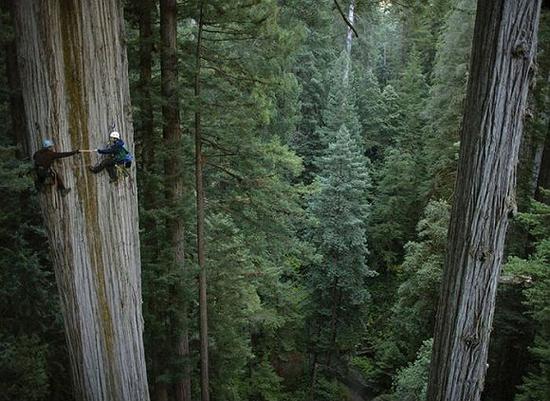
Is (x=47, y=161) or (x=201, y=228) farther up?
(x=47, y=161)

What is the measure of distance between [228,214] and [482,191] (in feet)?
28.4

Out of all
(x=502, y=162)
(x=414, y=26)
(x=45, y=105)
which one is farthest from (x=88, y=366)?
(x=414, y=26)

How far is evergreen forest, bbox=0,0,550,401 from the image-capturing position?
311 centimetres

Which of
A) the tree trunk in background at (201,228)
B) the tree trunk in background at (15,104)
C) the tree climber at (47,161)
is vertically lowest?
the tree trunk in background at (201,228)

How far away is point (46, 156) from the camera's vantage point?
3.15 m

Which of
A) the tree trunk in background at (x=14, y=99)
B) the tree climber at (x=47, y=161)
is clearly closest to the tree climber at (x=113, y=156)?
the tree climber at (x=47, y=161)

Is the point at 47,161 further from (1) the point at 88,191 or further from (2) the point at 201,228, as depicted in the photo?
(2) the point at 201,228

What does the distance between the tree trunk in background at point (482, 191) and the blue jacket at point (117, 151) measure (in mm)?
2433

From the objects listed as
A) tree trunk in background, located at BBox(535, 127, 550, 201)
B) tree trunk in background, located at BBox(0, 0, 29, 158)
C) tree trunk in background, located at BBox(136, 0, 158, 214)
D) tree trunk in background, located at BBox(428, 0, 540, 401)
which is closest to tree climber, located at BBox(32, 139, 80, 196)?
tree trunk in background, located at BBox(428, 0, 540, 401)

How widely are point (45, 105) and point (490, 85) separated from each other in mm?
2978

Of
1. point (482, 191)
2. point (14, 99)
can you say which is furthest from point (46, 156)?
point (14, 99)

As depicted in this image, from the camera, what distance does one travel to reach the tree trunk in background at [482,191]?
280cm

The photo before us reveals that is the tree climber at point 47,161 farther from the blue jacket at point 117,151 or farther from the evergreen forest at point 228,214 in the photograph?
the blue jacket at point 117,151

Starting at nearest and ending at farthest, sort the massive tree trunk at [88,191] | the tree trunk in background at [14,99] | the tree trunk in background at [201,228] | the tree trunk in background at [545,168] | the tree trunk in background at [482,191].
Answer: the tree trunk in background at [482,191] → the massive tree trunk at [88,191] → the tree trunk in background at [201,228] → the tree trunk in background at [14,99] → the tree trunk in background at [545,168]
